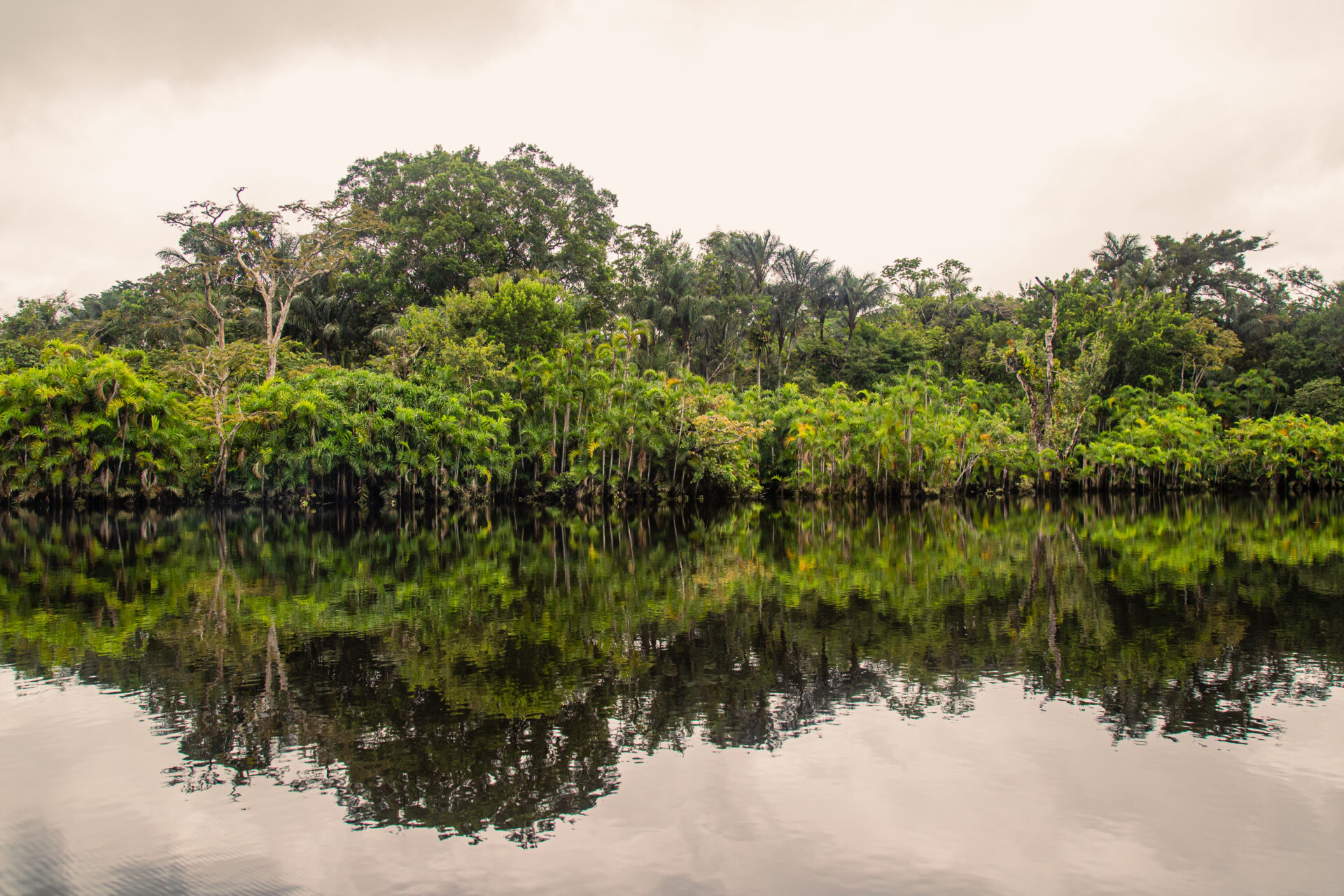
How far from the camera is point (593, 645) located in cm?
758

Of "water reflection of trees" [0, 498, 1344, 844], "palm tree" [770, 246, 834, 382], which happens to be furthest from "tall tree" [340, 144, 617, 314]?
"water reflection of trees" [0, 498, 1344, 844]

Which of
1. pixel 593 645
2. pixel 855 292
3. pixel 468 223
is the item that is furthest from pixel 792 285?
pixel 593 645

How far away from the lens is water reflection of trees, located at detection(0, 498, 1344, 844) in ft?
16.6

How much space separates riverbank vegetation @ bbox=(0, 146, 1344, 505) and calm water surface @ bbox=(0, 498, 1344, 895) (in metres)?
19.5

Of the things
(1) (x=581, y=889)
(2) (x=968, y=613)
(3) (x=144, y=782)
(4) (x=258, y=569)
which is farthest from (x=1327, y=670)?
(4) (x=258, y=569)

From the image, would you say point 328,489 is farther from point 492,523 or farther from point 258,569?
point 258,569

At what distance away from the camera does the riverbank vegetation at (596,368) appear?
29.6 m

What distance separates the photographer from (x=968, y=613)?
913cm

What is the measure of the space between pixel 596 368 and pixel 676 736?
2670 cm

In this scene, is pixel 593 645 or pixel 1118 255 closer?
pixel 593 645

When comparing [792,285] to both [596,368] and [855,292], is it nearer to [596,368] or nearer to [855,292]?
[855,292]

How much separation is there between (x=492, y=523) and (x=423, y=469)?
7645mm

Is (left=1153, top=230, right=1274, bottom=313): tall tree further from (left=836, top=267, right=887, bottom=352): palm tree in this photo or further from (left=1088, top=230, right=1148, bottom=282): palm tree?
(left=836, top=267, right=887, bottom=352): palm tree

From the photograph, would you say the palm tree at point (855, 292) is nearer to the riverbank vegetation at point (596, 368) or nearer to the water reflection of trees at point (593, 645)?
the riverbank vegetation at point (596, 368)
